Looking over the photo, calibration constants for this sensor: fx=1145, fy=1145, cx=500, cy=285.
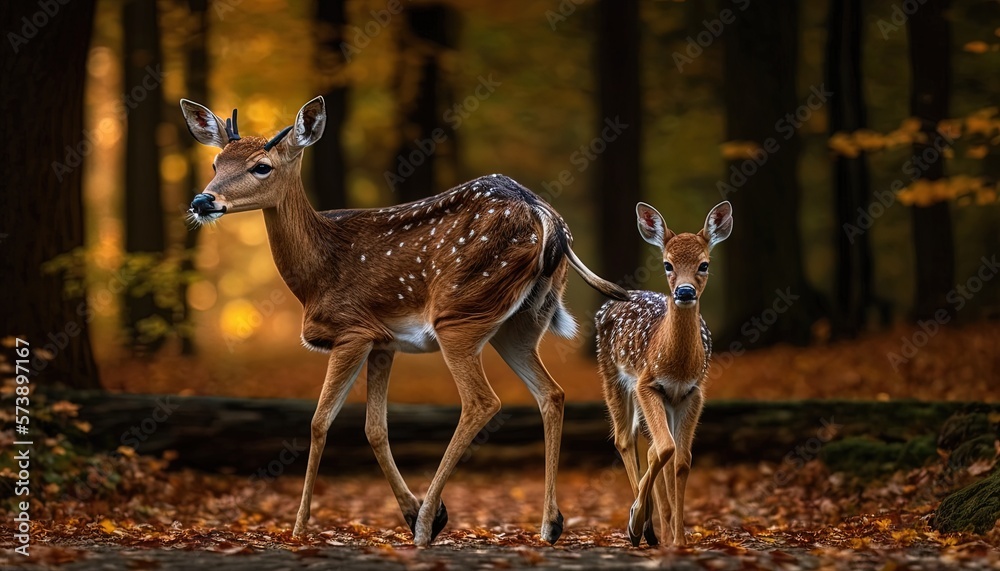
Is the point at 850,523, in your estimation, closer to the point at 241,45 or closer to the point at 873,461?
the point at 873,461

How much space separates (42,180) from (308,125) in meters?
4.73

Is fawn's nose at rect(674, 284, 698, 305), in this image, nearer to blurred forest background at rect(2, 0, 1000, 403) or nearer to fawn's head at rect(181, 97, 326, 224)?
fawn's head at rect(181, 97, 326, 224)

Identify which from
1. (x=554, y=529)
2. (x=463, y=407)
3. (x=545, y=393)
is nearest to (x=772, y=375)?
(x=545, y=393)

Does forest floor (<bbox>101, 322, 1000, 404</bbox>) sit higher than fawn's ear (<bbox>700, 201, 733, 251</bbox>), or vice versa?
fawn's ear (<bbox>700, 201, 733, 251</bbox>)

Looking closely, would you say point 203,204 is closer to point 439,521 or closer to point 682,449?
point 439,521

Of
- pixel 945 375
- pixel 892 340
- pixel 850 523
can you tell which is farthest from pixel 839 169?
pixel 850 523

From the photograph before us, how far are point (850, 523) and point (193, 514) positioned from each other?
567cm

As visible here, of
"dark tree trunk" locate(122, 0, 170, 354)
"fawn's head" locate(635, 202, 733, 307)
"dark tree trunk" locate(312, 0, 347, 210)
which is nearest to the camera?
"fawn's head" locate(635, 202, 733, 307)

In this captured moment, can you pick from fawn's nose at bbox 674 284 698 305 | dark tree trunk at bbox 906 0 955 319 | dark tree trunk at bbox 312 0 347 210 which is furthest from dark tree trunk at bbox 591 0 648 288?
fawn's nose at bbox 674 284 698 305

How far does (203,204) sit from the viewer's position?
753cm

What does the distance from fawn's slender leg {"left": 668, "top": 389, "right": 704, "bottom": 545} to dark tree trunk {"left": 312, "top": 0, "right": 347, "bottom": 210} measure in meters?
11.3

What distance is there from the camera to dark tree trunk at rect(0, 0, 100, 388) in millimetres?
11297

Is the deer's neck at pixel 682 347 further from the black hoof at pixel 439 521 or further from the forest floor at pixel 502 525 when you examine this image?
the black hoof at pixel 439 521

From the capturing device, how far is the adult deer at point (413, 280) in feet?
25.2
